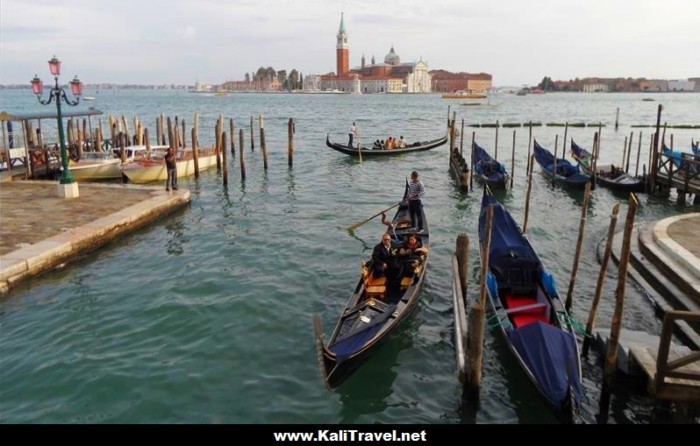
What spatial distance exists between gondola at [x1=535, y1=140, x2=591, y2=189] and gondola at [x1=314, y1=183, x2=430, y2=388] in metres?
11.1

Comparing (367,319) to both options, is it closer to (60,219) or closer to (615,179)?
(60,219)

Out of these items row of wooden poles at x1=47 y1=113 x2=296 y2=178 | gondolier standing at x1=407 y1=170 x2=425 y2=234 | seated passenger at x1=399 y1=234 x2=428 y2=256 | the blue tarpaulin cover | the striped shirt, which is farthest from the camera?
row of wooden poles at x1=47 y1=113 x2=296 y2=178

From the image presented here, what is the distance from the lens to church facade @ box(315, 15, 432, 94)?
159 metres

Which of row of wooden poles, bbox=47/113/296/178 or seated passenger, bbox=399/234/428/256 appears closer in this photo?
seated passenger, bbox=399/234/428/256

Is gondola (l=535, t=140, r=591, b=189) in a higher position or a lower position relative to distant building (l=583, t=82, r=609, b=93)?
lower

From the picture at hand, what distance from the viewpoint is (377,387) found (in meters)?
6.46

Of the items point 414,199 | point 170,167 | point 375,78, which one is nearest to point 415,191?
point 414,199

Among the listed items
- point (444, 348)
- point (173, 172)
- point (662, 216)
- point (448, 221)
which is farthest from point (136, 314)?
point (662, 216)

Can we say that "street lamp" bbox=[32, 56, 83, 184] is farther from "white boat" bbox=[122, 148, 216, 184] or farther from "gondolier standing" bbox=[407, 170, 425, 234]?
"gondolier standing" bbox=[407, 170, 425, 234]

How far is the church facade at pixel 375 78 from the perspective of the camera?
15875cm

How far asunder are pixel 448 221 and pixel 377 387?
Answer: 866cm

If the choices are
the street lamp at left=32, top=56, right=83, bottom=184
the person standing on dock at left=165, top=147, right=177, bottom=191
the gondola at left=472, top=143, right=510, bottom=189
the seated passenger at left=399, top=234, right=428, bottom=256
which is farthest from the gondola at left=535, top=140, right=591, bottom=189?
the street lamp at left=32, top=56, right=83, bottom=184

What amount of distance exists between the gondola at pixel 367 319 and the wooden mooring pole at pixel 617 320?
2.49 m

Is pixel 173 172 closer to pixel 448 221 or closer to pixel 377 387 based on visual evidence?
→ pixel 448 221
